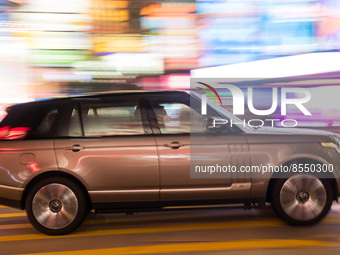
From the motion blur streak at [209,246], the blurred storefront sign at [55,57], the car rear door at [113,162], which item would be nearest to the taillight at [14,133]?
the car rear door at [113,162]

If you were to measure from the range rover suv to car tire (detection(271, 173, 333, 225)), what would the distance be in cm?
1

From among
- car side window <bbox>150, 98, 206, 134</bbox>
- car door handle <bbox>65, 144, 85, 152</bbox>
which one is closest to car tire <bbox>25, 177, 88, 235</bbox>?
car door handle <bbox>65, 144, 85, 152</bbox>

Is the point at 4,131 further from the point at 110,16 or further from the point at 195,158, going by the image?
the point at 110,16

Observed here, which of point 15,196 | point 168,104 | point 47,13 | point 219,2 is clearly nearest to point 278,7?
point 219,2

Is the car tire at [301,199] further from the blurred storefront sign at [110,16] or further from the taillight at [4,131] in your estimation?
the blurred storefront sign at [110,16]

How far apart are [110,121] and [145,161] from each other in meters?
0.62

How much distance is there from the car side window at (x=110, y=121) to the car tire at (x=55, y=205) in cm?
65

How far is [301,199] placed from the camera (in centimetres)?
453

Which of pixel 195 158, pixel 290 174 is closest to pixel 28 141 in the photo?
pixel 195 158

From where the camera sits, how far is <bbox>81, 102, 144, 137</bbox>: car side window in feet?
14.7

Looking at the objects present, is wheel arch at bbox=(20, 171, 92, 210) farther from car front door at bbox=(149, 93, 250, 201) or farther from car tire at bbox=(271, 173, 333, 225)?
car tire at bbox=(271, 173, 333, 225)

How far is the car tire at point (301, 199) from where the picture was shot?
452 cm

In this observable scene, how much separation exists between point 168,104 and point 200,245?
163 cm

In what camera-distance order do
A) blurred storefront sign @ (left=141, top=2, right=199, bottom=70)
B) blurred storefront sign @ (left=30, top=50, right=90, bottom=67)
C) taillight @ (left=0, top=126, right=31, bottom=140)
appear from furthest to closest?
1. blurred storefront sign @ (left=30, top=50, right=90, bottom=67)
2. blurred storefront sign @ (left=141, top=2, right=199, bottom=70)
3. taillight @ (left=0, top=126, right=31, bottom=140)
